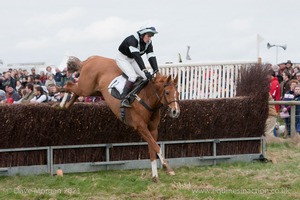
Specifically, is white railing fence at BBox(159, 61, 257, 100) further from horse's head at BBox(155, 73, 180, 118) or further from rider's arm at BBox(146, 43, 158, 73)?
horse's head at BBox(155, 73, 180, 118)

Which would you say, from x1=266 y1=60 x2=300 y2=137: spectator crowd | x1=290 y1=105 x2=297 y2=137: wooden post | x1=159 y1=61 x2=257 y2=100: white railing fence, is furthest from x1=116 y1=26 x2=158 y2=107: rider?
x1=290 y1=105 x2=297 y2=137: wooden post

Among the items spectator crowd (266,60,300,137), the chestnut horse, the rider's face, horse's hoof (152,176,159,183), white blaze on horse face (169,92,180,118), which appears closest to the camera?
white blaze on horse face (169,92,180,118)

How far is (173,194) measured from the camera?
8984 millimetres

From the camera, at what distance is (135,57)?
10.5 m

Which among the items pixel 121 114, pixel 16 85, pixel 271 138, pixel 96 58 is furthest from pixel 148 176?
pixel 16 85

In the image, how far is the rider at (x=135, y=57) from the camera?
10.5 meters

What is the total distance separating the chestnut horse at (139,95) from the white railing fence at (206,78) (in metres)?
2.32

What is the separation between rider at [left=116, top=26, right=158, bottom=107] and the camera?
1052 centimetres

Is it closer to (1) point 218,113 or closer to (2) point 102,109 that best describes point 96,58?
(2) point 102,109

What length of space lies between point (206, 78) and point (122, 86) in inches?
124

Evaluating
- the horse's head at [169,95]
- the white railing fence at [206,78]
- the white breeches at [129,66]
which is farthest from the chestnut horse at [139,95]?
the white railing fence at [206,78]

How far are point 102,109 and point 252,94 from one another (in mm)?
3376

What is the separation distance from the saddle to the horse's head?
1.19 ft

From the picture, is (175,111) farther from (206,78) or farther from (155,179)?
(206,78)
